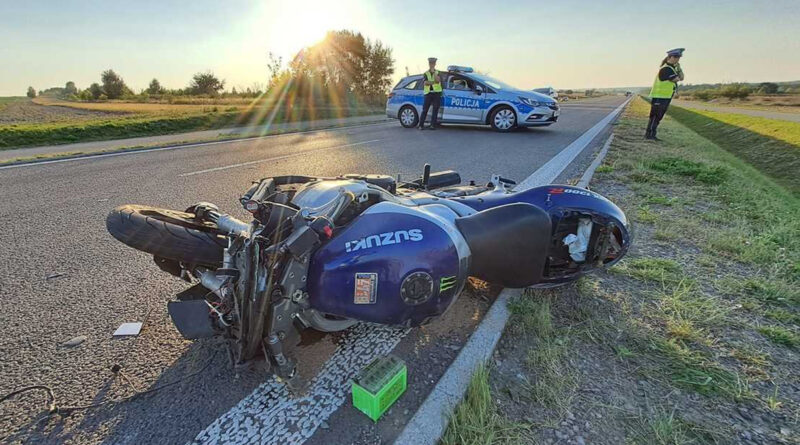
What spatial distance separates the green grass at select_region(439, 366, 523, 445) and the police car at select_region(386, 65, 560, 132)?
10.5 meters

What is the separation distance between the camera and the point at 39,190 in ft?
17.1

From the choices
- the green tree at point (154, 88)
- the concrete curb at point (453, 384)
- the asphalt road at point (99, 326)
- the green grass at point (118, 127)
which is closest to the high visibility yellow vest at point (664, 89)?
the asphalt road at point (99, 326)

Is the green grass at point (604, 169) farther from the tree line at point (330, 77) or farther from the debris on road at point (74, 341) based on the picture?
the tree line at point (330, 77)

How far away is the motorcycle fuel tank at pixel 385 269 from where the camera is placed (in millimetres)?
1603

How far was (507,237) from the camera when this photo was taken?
6.27 ft

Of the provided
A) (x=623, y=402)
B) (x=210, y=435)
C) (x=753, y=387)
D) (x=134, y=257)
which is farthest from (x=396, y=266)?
(x=134, y=257)

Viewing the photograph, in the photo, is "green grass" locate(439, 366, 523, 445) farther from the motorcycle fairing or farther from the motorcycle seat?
the motorcycle fairing

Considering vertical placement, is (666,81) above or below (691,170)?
above

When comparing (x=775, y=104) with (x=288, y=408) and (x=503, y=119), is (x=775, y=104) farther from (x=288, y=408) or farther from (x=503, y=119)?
(x=288, y=408)

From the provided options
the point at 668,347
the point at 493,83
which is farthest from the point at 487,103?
the point at 668,347

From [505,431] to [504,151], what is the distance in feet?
23.5

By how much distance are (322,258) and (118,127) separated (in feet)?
47.4

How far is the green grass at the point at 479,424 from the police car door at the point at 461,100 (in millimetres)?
10933

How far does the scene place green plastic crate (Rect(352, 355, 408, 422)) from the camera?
1570mm
